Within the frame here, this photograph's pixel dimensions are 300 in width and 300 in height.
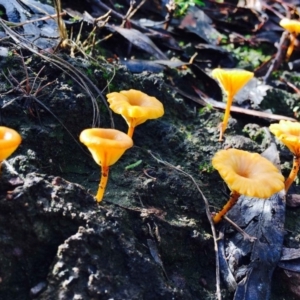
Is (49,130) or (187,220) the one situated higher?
(49,130)

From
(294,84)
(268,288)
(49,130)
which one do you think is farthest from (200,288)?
(294,84)

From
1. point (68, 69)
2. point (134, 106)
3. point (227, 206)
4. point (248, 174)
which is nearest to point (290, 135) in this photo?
point (248, 174)

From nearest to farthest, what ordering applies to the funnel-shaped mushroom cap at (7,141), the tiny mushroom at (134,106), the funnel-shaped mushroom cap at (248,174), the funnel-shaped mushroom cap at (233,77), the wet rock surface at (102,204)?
1. the funnel-shaped mushroom cap at (7,141)
2. the wet rock surface at (102,204)
3. the funnel-shaped mushroom cap at (248,174)
4. the tiny mushroom at (134,106)
5. the funnel-shaped mushroom cap at (233,77)

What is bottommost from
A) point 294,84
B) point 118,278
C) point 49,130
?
point 294,84

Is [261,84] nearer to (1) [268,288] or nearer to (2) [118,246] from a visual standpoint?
(1) [268,288]

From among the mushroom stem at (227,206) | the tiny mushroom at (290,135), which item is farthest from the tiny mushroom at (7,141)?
the tiny mushroom at (290,135)

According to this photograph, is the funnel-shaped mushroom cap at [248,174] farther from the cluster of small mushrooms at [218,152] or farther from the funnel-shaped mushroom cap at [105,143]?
the funnel-shaped mushroom cap at [105,143]
